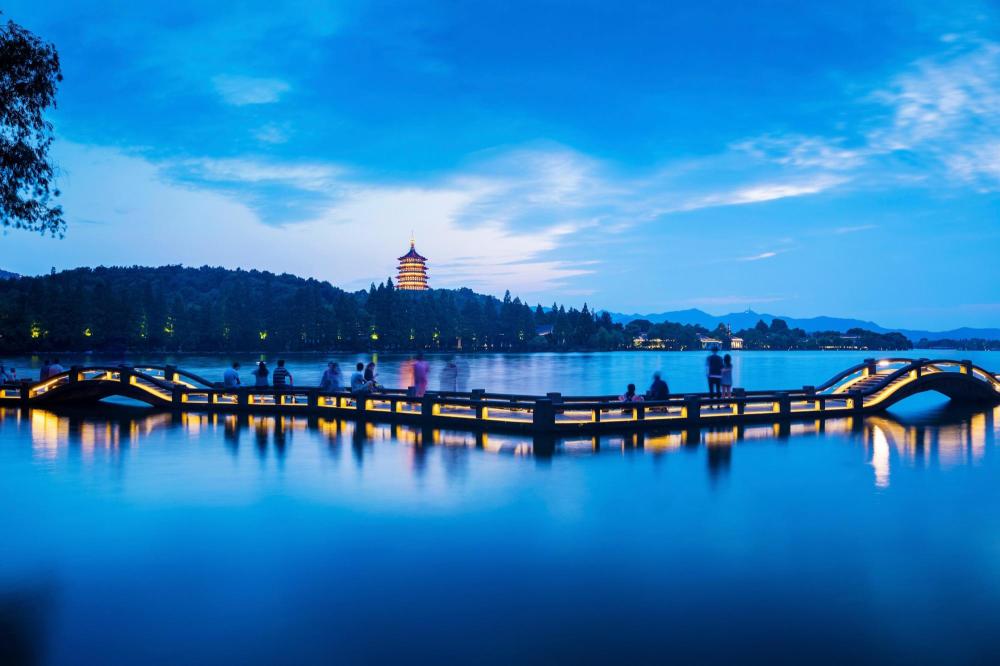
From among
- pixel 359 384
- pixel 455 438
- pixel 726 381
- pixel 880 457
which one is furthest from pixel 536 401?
pixel 880 457

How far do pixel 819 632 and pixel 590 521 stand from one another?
12.2ft

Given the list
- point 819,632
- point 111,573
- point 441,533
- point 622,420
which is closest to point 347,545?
point 441,533

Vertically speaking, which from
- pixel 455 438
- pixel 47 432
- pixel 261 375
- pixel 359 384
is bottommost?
pixel 455 438

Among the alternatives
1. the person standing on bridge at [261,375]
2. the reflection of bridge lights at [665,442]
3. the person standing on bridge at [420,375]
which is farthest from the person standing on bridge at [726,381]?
the person standing on bridge at [261,375]

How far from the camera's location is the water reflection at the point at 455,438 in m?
14.3

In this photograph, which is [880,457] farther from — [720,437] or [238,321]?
[238,321]

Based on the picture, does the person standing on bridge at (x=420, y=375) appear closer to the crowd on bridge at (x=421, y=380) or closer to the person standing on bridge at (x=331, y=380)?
the crowd on bridge at (x=421, y=380)

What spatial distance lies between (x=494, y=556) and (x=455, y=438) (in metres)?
8.97

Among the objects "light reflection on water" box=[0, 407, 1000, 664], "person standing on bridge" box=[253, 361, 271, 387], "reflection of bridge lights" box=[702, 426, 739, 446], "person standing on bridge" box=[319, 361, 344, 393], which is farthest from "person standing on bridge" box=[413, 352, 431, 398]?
"reflection of bridge lights" box=[702, 426, 739, 446]

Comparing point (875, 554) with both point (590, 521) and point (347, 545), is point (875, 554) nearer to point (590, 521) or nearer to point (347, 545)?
point (590, 521)

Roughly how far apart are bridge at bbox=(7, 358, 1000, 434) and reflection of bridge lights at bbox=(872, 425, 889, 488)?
3.07m

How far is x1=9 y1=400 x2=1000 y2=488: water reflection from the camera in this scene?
565 inches

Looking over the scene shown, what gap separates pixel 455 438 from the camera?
16.6m

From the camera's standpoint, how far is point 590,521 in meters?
9.12
